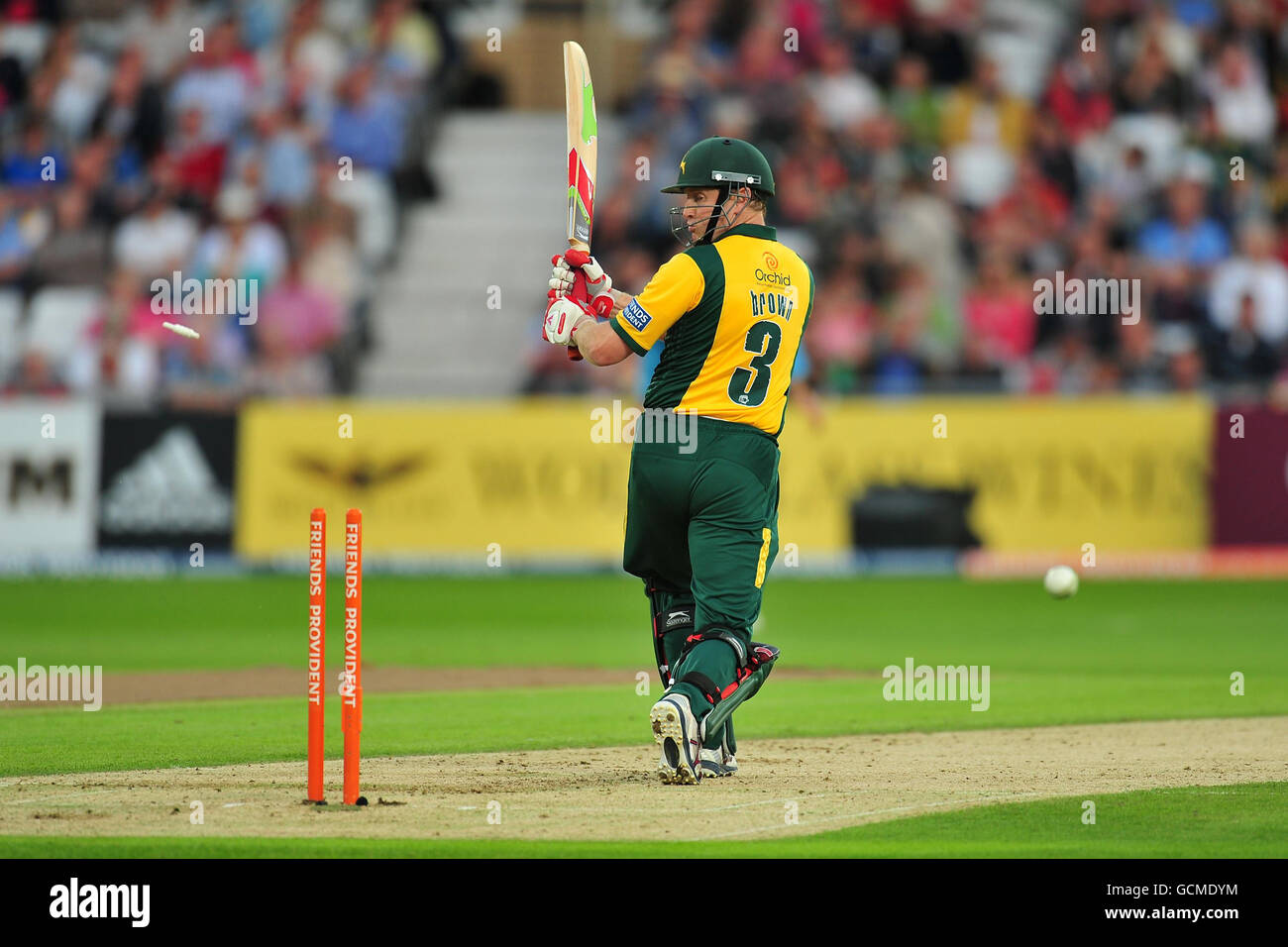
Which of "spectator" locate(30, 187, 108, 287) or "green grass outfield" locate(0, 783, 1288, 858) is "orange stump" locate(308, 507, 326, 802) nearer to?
"green grass outfield" locate(0, 783, 1288, 858)

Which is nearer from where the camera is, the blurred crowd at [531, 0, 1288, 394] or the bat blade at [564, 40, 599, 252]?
the bat blade at [564, 40, 599, 252]

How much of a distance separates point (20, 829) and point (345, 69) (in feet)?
68.6

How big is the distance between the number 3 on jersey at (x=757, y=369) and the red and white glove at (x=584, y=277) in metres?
0.73

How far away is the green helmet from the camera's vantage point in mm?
9398

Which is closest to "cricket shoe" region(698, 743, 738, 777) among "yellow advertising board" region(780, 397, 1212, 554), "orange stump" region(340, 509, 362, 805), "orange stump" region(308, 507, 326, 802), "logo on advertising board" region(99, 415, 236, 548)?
"orange stump" region(340, 509, 362, 805)

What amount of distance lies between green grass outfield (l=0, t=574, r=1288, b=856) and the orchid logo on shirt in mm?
2511

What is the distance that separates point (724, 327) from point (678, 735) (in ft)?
6.20

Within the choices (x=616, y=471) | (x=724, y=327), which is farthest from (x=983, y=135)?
(x=724, y=327)

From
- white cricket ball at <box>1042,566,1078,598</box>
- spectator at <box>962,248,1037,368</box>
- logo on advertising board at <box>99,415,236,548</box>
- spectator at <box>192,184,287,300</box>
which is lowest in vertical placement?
white cricket ball at <box>1042,566,1078,598</box>

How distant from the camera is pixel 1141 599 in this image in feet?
69.6

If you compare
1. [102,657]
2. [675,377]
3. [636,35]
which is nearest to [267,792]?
[675,377]

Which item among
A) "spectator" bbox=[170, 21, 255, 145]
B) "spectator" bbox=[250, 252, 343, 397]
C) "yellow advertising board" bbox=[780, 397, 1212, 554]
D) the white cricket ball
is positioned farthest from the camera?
"spectator" bbox=[170, 21, 255, 145]

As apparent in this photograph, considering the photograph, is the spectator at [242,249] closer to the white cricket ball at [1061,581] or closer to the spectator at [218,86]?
the spectator at [218,86]

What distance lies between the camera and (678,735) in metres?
8.95
